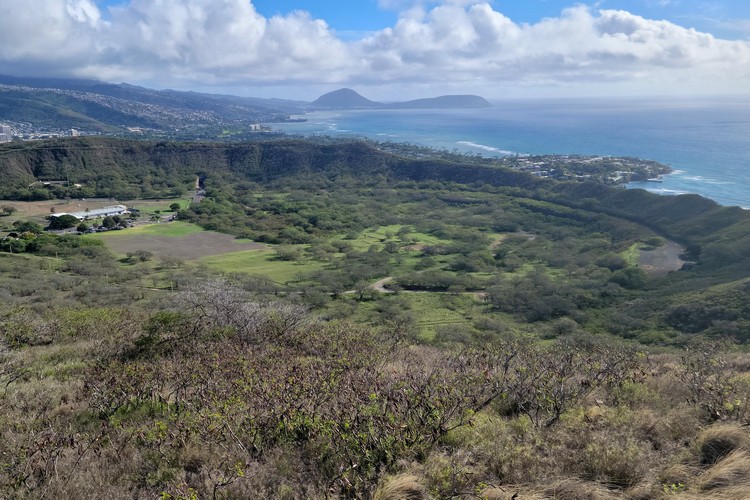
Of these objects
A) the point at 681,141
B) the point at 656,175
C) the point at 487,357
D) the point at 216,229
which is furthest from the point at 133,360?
the point at 681,141

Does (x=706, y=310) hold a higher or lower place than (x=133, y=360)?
lower

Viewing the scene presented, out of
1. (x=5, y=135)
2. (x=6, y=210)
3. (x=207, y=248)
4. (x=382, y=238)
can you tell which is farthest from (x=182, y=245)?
(x=5, y=135)

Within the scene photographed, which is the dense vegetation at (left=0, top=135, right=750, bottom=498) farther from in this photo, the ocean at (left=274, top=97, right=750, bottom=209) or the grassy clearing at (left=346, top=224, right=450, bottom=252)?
the ocean at (left=274, top=97, right=750, bottom=209)

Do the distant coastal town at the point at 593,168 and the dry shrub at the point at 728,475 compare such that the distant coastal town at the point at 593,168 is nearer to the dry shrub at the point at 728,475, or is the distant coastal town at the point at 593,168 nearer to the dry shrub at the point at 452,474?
the dry shrub at the point at 728,475

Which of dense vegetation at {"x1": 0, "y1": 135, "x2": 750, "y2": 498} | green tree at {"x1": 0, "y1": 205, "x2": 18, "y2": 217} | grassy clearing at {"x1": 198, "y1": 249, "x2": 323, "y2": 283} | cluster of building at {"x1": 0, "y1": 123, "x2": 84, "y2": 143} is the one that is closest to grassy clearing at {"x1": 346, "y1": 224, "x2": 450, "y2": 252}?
grassy clearing at {"x1": 198, "y1": 249, "x2": 323, "y2": 283}

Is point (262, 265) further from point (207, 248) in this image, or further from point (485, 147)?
point (485, 147)

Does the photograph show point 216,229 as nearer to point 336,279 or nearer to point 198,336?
point 336,279
